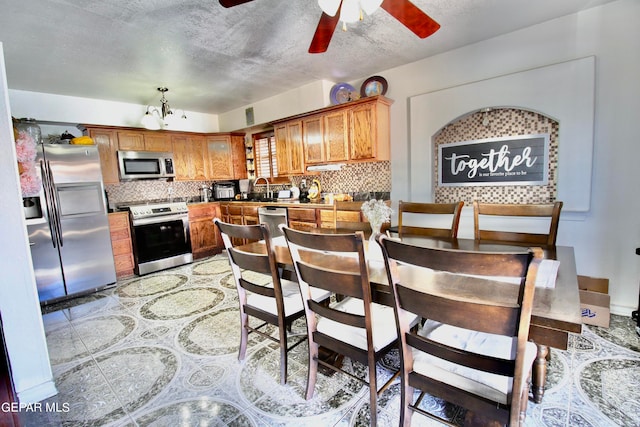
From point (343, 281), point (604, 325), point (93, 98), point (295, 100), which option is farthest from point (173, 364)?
point (93, 98)

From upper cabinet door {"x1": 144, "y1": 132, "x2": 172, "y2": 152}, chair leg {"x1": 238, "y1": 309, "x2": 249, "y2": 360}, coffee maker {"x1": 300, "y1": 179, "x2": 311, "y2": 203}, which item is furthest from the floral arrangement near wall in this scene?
coffee maker {"x1": 300, "y1": 179, "x2": 311, "y2": 203}

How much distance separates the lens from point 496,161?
3.07 metres

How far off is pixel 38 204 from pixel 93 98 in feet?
6.26

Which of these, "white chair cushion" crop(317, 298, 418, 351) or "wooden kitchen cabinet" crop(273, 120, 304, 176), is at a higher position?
"wooden kitchen cabinet" crop(273, 120, 304, 176)

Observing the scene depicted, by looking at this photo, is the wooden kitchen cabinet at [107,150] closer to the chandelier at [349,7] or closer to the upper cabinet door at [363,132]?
the upper cabinet door at [363,132]

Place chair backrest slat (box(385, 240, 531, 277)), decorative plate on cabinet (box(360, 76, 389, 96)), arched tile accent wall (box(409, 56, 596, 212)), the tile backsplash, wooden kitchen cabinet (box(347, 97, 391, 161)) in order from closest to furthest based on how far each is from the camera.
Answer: chair backrest slat (box(385, 240, 531, 277))
arched tile accent wall (box(409, 56, 596, 212))
wooden kitchen cabinet (box(347, 97, 391, 161))
decorative plate on cabinet (box(360, 76, 389, 96))
the tile backsplash

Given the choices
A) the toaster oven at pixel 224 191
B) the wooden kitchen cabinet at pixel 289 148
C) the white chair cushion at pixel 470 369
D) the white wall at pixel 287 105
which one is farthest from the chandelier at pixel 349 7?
the toaster oven at pixel 224 191

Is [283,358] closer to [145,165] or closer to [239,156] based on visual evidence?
[145,165]

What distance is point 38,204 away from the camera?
3312mm

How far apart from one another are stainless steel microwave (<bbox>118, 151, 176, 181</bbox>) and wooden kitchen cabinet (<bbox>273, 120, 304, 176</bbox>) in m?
1.86

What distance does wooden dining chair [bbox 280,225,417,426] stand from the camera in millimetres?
1260

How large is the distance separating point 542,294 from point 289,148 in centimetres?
396

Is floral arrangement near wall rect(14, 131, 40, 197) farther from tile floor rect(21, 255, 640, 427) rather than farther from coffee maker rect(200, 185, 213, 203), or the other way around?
coffee maker rect(200, 185, 213, 203)

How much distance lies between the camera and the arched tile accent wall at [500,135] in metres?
2.80
